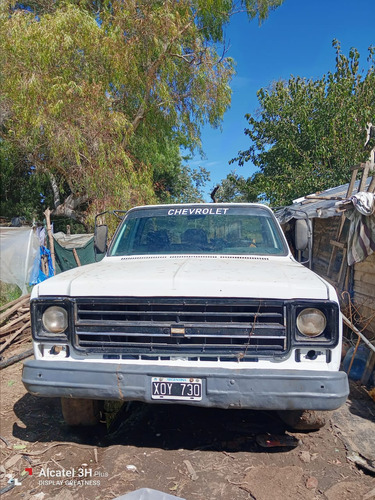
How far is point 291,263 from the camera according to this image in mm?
3705

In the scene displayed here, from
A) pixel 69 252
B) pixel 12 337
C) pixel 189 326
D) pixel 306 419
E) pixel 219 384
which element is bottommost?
pixel 12 337

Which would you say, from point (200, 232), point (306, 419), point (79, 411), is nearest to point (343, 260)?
point (200, 232)

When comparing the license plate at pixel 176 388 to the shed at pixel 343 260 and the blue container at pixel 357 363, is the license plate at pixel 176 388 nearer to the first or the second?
the shed at pixel 343 260

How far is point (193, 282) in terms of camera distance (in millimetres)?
2842

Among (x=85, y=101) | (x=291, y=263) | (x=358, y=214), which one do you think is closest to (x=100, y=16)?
(x=85, y=101)

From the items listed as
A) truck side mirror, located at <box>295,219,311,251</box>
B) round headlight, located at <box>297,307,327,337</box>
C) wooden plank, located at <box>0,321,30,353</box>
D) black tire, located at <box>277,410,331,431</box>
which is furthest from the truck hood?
wooden plank, located at <box>0,321,30,353</box>

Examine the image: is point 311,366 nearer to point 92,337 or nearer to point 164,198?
point 92,337

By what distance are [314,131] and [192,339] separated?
1378 centimetres

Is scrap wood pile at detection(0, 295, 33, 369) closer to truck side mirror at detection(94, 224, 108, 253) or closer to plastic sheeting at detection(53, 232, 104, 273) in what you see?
truck side mirror at detection(94, 224, 108, 253)

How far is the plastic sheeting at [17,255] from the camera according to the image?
9109mm

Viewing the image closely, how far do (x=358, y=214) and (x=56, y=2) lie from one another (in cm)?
1341

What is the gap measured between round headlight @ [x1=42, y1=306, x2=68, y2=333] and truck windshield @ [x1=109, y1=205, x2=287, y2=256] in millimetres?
1250

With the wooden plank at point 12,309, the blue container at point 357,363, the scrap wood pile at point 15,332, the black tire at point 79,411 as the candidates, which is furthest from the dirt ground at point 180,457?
the wooden plank at point 12,309

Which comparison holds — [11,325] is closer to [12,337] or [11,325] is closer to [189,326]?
[12,337]
